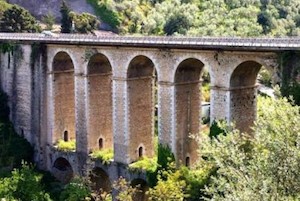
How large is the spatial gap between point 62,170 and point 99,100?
6943mm

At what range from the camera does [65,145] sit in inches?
1874

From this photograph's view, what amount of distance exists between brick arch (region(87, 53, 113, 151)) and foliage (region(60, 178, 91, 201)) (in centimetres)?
536

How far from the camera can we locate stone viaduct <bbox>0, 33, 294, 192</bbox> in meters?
34.8

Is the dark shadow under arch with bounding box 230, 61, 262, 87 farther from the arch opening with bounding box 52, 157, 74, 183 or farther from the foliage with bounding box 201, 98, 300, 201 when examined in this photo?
the arch opening with bounding box 52, 157, 74, 183

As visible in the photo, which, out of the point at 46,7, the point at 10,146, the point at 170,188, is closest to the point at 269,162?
the point at 170,188

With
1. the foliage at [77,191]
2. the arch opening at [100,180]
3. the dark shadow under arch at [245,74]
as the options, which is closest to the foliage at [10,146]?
the arch opening at [100,180]

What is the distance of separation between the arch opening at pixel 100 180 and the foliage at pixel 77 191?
9.99 feet

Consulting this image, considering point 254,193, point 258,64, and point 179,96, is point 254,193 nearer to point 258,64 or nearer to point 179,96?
point 258,64

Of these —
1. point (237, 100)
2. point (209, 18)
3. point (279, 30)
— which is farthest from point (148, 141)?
point (279, 30)

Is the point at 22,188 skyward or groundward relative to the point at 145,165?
groundward

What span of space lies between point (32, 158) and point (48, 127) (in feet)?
10.3

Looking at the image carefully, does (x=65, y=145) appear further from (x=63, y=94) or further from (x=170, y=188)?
(x=170, y=188)

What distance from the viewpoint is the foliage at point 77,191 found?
38125 mm

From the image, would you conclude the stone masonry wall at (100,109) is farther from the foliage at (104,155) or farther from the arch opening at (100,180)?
the arch opening at (100,180)
